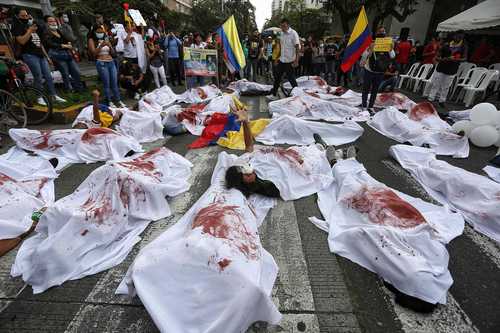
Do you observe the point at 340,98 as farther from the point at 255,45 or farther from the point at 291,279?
the point at 291,279

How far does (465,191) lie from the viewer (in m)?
3.02

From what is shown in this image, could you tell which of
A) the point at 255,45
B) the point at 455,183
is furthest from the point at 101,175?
the point at 255,45

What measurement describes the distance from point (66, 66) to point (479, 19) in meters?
14.0

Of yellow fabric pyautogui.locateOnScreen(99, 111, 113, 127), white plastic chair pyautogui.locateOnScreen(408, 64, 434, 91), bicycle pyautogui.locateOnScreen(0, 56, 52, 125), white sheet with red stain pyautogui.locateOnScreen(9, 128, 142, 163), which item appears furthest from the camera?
white plastic chair pyautogui.locateOnScreen(408, 64, 434, 91)

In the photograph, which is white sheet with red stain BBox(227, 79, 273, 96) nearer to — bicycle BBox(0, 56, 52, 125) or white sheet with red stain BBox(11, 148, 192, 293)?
bicycle BBox(0, 56, 52, 125)

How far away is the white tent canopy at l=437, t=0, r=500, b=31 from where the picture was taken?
31.5 feet

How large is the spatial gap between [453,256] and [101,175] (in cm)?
343

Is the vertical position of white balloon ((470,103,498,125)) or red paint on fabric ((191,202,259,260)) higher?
white balloon ((470,103,498,125))

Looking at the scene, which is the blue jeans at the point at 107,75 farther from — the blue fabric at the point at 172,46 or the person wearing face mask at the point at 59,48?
the blue fabric at the point at 172,46

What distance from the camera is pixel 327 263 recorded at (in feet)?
7.41

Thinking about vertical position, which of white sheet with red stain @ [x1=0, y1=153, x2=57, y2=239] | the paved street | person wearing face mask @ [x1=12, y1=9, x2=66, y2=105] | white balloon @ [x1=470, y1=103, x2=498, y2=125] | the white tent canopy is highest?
the white tent canopy

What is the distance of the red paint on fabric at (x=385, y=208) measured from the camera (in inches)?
87.6

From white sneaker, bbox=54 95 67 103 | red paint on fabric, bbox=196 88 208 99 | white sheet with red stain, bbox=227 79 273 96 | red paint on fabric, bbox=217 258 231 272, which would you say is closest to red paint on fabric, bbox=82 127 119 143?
white sneaker, bbox=54 95 67 103

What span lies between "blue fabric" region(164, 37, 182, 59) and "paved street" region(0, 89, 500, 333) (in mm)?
8700
